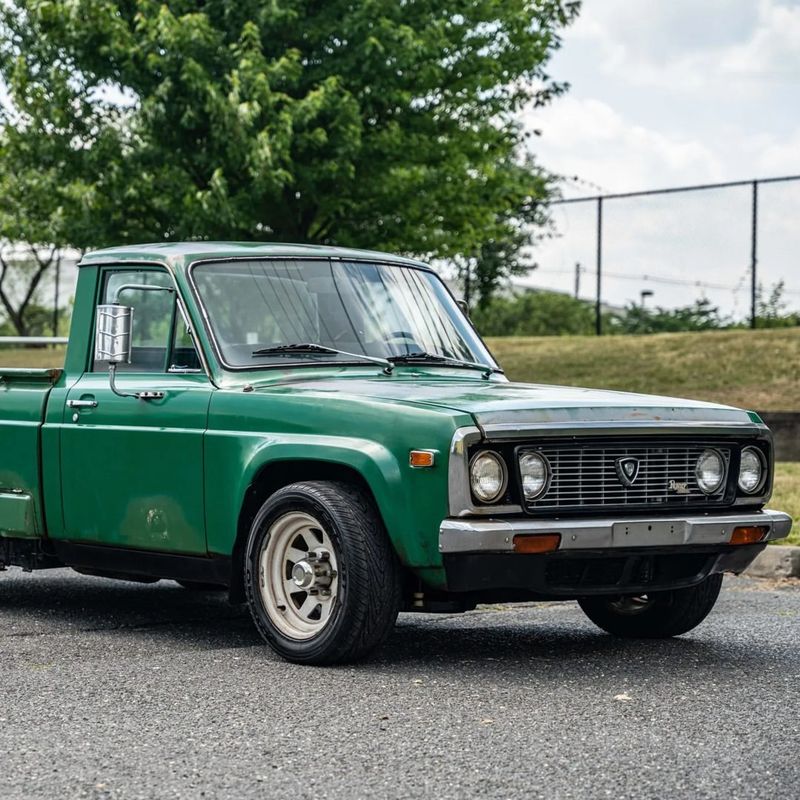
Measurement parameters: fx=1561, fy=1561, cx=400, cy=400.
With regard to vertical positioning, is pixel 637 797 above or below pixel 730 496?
below

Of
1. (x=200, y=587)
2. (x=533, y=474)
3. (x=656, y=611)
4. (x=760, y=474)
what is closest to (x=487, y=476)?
(x=533, y=474)

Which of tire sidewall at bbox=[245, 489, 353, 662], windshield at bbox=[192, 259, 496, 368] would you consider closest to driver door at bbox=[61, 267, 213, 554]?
windshield at bbox=[192, 259, 496, 368]

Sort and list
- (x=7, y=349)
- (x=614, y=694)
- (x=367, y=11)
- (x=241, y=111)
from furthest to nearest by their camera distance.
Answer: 1. (x=7, y=349)
2. (x=367, y=11)
3. (x=241, y=111)
4. (x=614, y=694)

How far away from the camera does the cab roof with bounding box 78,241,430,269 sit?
749cm

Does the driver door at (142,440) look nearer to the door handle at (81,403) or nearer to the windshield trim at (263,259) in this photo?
the door handle at (81,403)

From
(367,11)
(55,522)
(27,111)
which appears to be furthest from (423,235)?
(55,522)

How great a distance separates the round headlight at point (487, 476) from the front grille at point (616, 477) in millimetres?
121

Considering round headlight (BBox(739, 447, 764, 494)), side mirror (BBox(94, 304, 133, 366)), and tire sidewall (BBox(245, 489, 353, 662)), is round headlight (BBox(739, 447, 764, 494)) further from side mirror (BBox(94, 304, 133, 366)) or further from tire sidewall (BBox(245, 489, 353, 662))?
side mirror (BBox(94, 304, 133, 366))

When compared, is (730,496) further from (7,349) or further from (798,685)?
(7,349)

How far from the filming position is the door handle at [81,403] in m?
7.50

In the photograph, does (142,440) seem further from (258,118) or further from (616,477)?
(258,118)

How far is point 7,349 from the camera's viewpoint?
127 ft

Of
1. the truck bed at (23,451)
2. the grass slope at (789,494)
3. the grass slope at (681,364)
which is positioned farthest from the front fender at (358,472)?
the grass slope at (681,364)

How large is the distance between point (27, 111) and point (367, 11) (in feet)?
15.8
